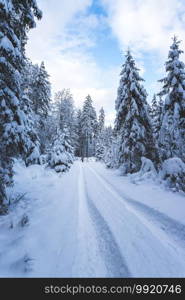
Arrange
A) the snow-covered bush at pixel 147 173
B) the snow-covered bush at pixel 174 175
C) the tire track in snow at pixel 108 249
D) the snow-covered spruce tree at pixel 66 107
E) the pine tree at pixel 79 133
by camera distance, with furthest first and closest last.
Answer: the pine tree at pixel 79 133 < the snow-covered spruce tree at pixel 66 107 < the snow-covered bush at pixel 147 173 < the snow-covered bush at pixel 174 175 < the tire track in snow at pixel 108 249

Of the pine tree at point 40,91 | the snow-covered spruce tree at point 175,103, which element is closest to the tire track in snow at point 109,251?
the snow-covered spruce tree at point 175,103

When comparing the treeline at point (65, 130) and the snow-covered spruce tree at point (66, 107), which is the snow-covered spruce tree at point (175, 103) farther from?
the snow-covered spruce tree at point (66, 107)

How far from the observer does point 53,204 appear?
6895mm

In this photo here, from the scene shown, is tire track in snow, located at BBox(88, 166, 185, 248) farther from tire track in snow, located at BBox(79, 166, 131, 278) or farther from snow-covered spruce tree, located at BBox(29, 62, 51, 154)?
snow-covered spruce tree, located at BBox(29, 62, 51, 154)

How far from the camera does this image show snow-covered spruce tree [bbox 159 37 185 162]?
12359 millimetres

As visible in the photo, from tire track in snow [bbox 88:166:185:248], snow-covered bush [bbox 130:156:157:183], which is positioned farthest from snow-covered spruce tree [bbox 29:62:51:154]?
tire track in snow [bbox 88:166:185:248]

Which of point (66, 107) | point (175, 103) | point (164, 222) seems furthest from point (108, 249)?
point (66, 107)

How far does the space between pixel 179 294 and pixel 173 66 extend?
46.5 ft

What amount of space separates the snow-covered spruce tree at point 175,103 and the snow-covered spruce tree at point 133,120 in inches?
72.1

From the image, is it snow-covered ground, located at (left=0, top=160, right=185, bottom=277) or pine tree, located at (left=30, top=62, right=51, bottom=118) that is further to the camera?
pine tree, located at (left=30, top=62, right=51, bottom=118)

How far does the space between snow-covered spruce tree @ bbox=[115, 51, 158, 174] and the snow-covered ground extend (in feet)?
26.6

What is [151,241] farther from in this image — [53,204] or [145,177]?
[145,177]

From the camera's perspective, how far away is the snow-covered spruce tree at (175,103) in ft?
40.5

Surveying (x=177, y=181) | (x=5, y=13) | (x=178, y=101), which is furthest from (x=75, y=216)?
(x=178, y=101)
